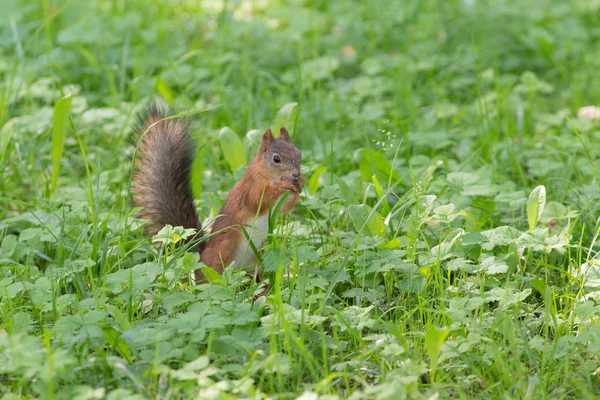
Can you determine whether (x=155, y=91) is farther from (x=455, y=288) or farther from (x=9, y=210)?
(x=455, y=288)

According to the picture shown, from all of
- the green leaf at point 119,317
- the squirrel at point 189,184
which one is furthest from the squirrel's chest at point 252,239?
the green leaf at point 119,317

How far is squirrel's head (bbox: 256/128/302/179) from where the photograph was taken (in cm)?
252

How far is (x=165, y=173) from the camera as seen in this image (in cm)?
252

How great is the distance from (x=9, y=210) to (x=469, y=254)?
1572 mm

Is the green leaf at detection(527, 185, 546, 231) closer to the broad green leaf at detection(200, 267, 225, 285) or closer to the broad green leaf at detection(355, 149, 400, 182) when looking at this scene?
the broad green leaf at detection(355, 149, 400, 182)

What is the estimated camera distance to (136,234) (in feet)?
8.96

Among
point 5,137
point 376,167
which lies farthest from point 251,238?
point 5,137

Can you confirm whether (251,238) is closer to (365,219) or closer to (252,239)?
(252,239)

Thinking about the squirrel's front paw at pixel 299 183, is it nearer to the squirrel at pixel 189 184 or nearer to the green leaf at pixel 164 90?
the squirrel at pixel 189 184

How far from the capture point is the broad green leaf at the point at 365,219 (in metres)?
2.40

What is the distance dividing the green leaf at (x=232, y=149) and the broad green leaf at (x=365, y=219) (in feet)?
2.32

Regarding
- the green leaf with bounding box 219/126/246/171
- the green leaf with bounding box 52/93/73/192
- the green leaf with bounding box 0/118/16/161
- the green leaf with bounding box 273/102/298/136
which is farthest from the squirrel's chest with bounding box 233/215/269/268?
the green leaf with bounding box 0/118/16/161

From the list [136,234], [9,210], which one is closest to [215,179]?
[136,234]

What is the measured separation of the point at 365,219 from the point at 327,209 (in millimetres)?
312
